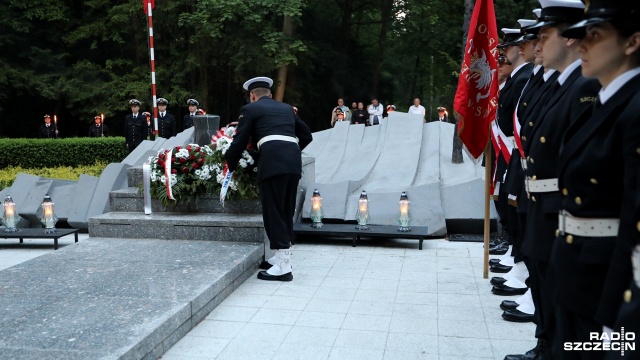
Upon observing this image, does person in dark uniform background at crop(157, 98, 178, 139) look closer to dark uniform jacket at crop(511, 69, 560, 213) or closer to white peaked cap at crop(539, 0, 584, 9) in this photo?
dark uniform jacket at crop(511, 69, 560, 213)

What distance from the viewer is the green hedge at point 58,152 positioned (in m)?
18.0

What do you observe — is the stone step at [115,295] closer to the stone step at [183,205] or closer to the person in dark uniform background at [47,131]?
the stone step at [183,205]

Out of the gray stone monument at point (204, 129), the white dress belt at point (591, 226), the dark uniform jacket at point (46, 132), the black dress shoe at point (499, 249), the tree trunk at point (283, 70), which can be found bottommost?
the black dress shoe at point (499, 249)

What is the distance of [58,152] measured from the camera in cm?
1856

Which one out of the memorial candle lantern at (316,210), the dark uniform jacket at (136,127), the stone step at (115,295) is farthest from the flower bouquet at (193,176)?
the dark uniform jacket at (136,127)

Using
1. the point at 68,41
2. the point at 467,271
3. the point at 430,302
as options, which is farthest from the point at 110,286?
the point at 68,41

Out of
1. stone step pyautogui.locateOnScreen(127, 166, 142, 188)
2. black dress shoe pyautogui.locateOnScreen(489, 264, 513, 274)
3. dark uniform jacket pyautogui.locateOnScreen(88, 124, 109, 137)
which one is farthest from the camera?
dark uniform jacket pyautogui.locateOnScreen(88, 124, 109, 137)

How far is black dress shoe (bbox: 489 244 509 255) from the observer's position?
23.9 feet

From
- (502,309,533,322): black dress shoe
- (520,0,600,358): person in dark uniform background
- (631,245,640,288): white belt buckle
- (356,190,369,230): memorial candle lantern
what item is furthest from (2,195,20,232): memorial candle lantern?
(631,245,640,288): white belt buckle

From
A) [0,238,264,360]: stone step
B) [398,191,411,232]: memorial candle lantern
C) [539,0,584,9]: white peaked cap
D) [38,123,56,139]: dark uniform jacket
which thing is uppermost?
[38,123,56,139]: dark uniform jacket

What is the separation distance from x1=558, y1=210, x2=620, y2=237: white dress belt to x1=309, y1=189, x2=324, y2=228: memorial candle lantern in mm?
5720

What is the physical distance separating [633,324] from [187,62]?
24355mm

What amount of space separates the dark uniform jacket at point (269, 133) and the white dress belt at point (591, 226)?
3.79 m

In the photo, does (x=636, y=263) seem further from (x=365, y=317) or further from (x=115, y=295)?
(x=115, y=295)
